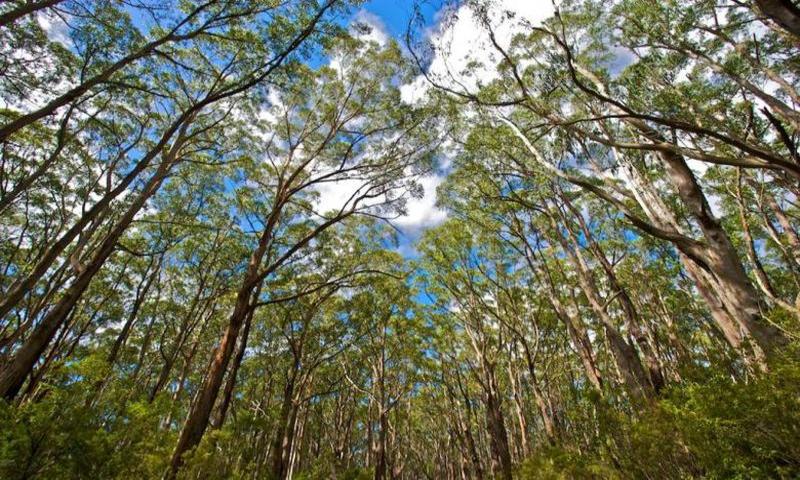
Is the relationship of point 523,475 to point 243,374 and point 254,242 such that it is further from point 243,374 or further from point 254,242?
point 243,374

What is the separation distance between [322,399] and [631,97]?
1001 inches

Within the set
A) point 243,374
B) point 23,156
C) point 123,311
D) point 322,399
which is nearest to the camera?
point 23,156

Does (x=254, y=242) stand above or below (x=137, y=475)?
above

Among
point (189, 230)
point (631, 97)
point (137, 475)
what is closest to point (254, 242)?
point (189, 230)

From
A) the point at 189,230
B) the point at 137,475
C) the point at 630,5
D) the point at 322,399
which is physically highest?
the point at 630,5

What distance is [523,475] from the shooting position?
287 inches

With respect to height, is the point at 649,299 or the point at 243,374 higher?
the point at 649,299

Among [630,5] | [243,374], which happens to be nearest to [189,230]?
[243,374]

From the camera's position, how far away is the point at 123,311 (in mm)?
15414

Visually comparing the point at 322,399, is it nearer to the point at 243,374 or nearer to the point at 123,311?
the point at 243,374

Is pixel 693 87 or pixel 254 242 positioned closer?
pixel 693 87

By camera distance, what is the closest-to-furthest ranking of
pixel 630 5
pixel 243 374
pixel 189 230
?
pixel 630 5 → pixel 189 230 → pixel 243 374

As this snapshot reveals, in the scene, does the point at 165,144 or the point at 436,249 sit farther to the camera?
the point at 436,249

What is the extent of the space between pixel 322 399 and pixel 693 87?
1031 inches
